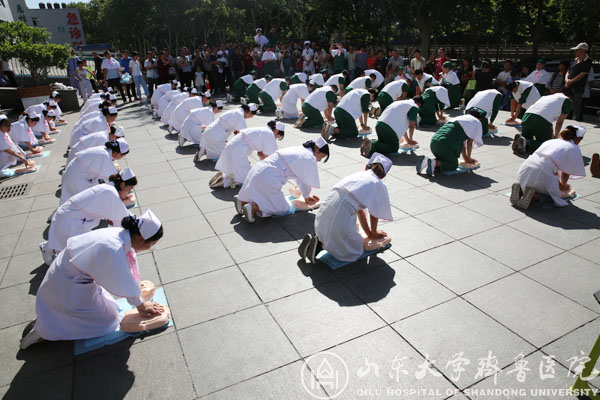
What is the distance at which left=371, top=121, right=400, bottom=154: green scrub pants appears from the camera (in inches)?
316

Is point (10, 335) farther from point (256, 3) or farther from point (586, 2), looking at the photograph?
point (256, 3)

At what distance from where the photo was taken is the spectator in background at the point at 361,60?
16.5m

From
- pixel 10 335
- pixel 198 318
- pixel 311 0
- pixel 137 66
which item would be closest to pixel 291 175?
pixel 198 318

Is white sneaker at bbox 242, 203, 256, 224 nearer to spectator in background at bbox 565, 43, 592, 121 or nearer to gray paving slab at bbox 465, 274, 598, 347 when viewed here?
gray paving slab at bbox 465, 274, 598, 347

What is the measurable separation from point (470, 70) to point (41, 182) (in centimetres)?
1279

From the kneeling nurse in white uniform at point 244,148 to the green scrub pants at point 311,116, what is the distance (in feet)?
13.1

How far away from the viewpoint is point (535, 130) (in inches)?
307

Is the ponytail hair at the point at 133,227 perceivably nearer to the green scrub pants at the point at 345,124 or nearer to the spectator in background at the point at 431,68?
the green scrub pants at the point at 345,124

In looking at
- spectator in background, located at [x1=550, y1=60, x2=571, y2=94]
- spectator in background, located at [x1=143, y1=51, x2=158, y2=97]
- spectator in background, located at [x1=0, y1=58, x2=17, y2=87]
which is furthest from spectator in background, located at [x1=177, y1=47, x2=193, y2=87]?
spectator in background, located at [x1=550, y1=60, x2=571, y2=94]

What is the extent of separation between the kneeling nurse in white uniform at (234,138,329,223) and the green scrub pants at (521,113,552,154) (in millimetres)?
4718

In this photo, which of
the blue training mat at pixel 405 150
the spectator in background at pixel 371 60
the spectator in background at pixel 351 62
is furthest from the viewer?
the spectator in background at pixel 351 62

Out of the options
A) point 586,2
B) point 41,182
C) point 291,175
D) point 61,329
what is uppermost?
point 586,2

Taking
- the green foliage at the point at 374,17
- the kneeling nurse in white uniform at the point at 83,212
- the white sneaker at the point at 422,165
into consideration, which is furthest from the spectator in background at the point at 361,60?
the kneeling nurse in white uniform at the point at 83,212

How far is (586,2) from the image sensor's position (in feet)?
47.1
